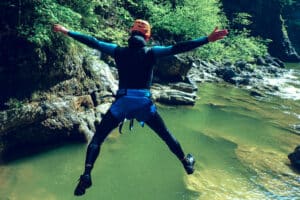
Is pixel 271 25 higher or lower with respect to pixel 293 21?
lower

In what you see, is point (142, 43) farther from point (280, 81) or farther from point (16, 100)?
point (280, 81)

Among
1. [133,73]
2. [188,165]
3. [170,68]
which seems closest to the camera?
[133,73]

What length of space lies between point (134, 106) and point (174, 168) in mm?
6675

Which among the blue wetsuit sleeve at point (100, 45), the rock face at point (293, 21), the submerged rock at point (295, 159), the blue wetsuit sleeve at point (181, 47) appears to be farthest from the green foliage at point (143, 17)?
the rock face at point (293, 21)

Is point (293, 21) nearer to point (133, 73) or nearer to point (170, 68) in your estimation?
point (170, 68)

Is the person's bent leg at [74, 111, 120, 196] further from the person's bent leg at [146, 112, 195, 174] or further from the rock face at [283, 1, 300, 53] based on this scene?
the rock face at [283, 1, 300, 53]

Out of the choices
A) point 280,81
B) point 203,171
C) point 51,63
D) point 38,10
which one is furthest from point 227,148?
point 280,81

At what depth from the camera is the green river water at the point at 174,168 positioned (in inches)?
410

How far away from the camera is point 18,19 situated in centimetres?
1109

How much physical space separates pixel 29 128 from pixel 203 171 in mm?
5868

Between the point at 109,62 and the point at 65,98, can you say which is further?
the point at 109,62

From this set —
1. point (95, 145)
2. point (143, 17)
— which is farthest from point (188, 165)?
point (143, 17)

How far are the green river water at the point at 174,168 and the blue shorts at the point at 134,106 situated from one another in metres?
4.62

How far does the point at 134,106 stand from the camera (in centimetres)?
607
